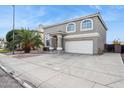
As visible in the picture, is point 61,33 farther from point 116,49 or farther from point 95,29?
point 116,49

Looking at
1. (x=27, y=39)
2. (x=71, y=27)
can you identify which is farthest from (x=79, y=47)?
(x=27, y=39)

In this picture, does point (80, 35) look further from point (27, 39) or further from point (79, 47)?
point (27, 39)

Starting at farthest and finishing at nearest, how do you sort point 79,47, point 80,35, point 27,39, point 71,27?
point 27,39, point 71,27, point 79,47, point 80,35

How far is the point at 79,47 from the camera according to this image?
17.7 meters

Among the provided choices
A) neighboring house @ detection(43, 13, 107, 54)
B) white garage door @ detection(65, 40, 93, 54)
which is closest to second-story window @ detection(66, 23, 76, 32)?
neighboring house @ detection(43, 13, 107, 54)

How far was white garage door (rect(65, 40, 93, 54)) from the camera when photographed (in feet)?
54.1

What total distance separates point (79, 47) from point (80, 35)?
1672 millimetres

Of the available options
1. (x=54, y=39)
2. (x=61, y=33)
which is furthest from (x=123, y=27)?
(x=54, y=39)

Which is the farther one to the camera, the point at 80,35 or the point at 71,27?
the point at 71,27

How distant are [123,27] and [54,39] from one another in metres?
10.9

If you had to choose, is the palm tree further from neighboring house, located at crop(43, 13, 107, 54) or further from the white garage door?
the white garage door

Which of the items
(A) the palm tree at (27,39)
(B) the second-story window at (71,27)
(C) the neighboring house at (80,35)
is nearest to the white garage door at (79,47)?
(C) the neighboring house at (80,35)

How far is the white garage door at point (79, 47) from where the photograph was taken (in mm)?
16500
